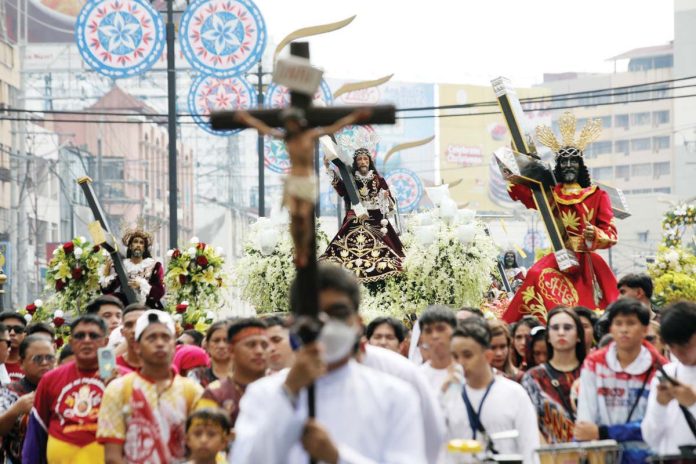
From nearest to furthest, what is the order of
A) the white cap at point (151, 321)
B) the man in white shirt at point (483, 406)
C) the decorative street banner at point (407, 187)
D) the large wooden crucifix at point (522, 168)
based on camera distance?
the man in white shirt at point (483, 406) < the white cap at point (151, 321) < the large wooden crucifix at point (522, 168) < the decorative street banner at point (407, 187)

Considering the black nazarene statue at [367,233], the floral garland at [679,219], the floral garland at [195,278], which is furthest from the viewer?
the floral garland at [679,219]

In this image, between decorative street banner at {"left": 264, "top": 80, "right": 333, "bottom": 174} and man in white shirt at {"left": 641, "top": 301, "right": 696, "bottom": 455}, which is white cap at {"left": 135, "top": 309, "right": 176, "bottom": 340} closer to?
man in white shirt at {"left": 641, "top": 301, "right": 696, "bottom": 455}

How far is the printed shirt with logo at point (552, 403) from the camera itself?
9.33 meters

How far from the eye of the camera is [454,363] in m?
8.81

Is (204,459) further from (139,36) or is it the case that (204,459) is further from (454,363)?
(139,36)

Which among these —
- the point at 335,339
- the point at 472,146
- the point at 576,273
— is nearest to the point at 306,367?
the point at 335,339

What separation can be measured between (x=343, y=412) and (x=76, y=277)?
11.7 meters

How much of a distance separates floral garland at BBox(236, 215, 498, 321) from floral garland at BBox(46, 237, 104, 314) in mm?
2930

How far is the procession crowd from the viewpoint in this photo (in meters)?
5.71

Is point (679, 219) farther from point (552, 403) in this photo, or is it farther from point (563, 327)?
point (552, 403)

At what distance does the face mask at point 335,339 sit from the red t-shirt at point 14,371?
23.9ft

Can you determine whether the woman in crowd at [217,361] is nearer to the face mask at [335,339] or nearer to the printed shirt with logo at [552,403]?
the printed shirt with logo at [552,403]

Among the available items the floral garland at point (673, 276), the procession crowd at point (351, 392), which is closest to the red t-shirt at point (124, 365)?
the procession crowd at point (351, 392)

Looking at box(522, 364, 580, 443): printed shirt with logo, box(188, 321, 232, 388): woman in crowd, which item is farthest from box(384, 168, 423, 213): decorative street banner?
box(522, 364, 580, 443): printed shirt with logo
